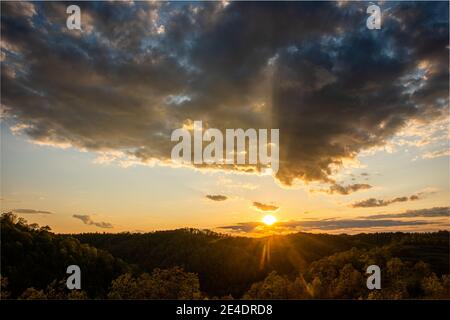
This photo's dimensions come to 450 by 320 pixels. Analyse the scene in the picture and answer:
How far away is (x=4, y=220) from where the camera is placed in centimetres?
17800
